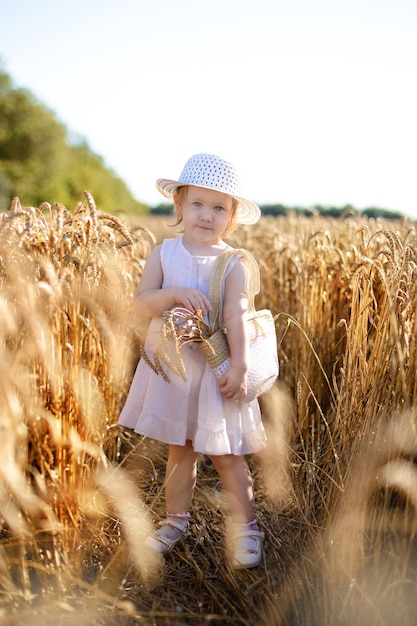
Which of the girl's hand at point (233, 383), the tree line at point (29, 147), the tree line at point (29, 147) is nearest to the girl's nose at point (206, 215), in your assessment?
the girl's hand at point (233, 383)

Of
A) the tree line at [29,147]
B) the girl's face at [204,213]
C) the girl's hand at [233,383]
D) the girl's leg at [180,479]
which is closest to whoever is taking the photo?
the girl's hand at [233,383]

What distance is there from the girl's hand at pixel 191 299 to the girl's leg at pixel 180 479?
0.49m

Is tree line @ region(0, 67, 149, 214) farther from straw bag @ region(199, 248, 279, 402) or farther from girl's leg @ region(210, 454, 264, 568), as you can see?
girl's leg @ region(210, 454, 264, 568)

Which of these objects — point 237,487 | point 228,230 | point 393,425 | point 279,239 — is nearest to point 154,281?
point 228,230

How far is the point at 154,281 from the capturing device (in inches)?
81.0

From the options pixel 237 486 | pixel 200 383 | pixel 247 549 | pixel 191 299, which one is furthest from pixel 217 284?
pixel 247 549

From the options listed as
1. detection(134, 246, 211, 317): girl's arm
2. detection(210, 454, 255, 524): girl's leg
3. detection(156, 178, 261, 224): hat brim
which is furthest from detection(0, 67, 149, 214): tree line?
detection(210, 454, 255, 524): girl's leg

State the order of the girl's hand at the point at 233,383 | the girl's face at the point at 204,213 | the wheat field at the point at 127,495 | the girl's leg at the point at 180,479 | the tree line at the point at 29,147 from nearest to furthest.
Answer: the wheat field at the point at 127,495 → the girl's hand at the point at 233,383 → the girl's face at the point at 204,213 → the girl's leg at the point at 180,479 → the tree line at the point at 29,147

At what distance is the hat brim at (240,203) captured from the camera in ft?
6.77

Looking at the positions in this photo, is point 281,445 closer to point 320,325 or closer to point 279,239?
point 320,325

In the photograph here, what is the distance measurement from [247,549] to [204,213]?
109cm

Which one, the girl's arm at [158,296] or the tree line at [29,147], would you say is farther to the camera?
the tree line at [29,147]

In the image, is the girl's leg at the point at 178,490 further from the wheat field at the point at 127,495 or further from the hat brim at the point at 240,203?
the hat brim at the point at 240,203

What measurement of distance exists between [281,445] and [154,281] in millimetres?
872
